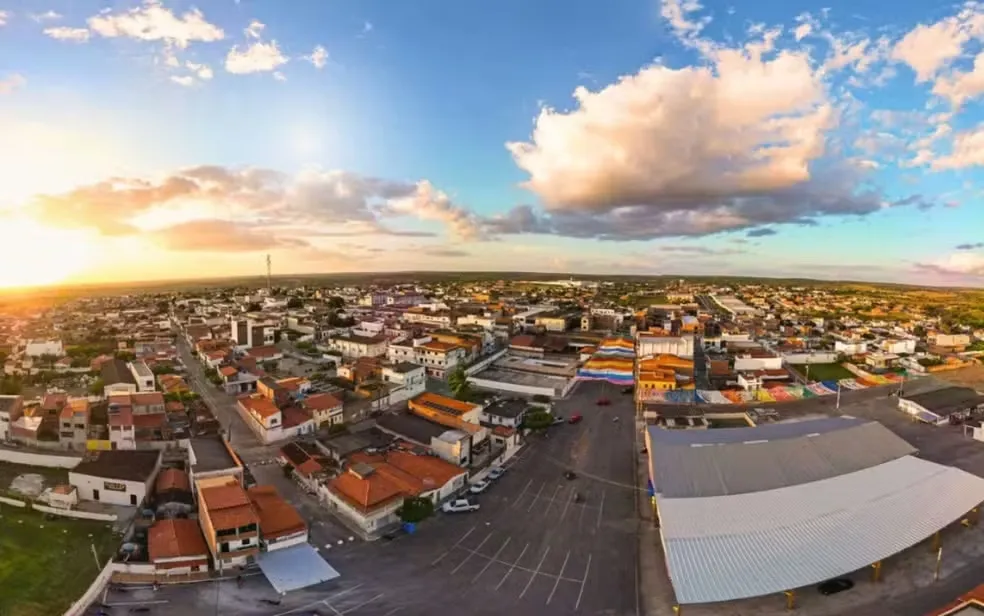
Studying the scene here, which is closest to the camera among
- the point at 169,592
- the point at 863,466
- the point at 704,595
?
the point at 704,595

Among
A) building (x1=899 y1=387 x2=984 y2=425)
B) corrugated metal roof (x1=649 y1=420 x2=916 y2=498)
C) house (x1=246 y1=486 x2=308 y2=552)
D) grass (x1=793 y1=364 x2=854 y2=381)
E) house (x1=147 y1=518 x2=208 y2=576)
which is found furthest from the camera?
grass (x1=793 y1=364 x2=854 y2=381)

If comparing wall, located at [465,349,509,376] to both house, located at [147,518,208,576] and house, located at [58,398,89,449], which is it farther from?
house, located at [147,518,208,576]

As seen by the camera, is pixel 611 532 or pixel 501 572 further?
pixel 611 532

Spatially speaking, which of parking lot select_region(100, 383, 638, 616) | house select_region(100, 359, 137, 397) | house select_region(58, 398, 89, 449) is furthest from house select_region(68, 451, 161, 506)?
house select_region(100, 359, 137, 397)

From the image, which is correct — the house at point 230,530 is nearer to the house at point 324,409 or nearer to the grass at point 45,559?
the grass at point 45,559

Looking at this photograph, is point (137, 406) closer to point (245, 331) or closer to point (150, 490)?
point (150, 490)

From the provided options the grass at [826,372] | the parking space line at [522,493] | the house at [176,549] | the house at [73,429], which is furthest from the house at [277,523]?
the grass at [826,372]

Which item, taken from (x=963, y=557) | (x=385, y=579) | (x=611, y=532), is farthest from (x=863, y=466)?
(x=385, y=579)
